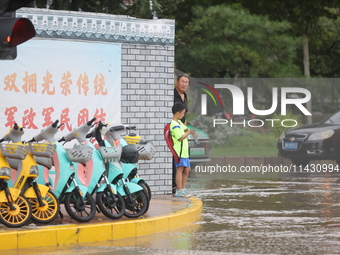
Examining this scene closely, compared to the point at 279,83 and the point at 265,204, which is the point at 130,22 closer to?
the point at 265,204

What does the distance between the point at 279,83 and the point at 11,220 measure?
13.8 m

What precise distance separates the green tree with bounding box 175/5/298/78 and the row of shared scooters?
15541 mm

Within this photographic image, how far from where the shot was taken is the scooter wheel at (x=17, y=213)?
28.2 ft

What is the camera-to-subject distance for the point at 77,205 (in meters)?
9.26

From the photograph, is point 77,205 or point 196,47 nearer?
point 77,205

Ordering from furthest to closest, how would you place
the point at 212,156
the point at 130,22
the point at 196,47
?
the point at 196,47 → the point at 212,156 → the point at 130,22

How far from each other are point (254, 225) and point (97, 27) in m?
4.27

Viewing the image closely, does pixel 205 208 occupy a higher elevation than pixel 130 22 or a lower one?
lower

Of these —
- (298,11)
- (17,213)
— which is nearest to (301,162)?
(298,11)

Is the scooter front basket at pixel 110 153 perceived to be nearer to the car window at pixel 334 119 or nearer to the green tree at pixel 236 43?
the car window at pixel 334 119

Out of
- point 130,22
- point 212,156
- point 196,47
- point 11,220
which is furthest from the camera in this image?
point 196,47

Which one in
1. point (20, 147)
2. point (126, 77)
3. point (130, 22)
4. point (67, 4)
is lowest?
point (20, 147)

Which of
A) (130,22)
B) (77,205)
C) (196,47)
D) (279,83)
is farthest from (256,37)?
(77,205)

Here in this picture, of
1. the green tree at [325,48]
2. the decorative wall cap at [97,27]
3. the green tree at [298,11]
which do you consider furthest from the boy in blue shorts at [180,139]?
the green tree at [325,48]
